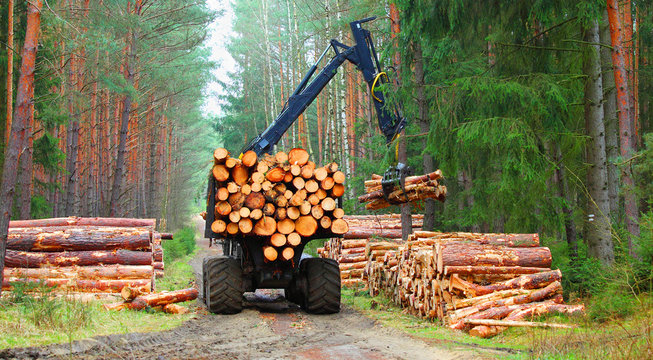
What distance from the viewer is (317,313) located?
10312mm

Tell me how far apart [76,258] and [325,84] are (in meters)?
6.87

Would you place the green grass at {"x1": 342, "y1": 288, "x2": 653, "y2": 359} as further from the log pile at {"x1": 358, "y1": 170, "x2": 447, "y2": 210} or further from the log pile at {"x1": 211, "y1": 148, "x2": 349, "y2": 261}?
the log pile at {"x1": 358, "y1": 170, "x2": 447, "y2": 210}

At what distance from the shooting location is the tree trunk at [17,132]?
8.48 metres

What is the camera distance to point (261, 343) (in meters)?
7.10

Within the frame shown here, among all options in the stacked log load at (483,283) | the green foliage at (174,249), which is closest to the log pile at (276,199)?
the stacked log load at (483,283)

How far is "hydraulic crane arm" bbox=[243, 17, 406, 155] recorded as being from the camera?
13.6m

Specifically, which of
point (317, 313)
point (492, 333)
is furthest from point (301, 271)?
point (492, 333)

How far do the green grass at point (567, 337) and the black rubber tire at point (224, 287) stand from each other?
2.65 m

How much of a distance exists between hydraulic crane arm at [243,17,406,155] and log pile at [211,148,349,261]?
3656mm

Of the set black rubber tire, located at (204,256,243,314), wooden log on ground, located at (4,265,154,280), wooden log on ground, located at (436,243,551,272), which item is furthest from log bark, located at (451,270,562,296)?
wooden log on ground, located at (4,265,154,280)

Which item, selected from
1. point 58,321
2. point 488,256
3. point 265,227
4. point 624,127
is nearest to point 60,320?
point 58,321

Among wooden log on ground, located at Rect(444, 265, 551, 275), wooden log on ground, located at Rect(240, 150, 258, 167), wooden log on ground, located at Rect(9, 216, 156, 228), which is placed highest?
wooden log on ground, located at Rect(240, 150, 258, 167)

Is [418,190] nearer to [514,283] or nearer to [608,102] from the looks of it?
[514,283]

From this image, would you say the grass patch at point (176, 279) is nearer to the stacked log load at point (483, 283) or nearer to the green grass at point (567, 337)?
the stacked log load at point (483, 283)
